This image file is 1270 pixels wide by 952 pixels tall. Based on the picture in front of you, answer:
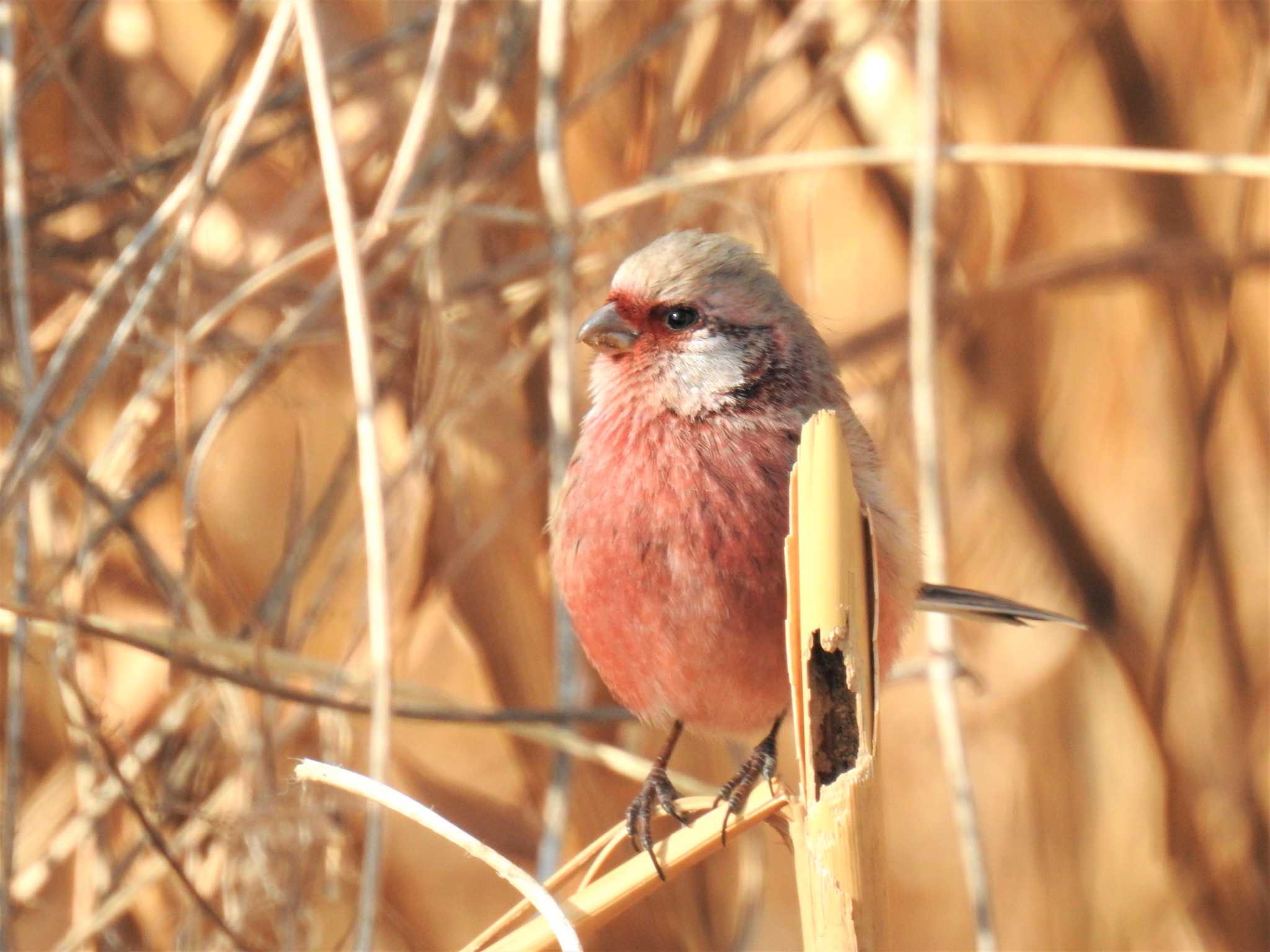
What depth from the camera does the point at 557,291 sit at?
250cm

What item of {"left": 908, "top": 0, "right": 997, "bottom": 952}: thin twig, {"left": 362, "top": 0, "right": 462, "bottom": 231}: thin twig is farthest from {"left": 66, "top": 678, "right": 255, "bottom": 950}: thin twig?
{"left": 908, "top": 0, "right": 997, "bottom": 952}: thin twig

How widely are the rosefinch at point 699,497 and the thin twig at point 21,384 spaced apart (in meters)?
0.84

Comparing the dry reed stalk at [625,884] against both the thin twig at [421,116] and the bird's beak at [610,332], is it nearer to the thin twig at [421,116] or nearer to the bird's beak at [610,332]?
the bird's beak at [610,332]

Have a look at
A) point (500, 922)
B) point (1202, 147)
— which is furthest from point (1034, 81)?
point (500, 922)

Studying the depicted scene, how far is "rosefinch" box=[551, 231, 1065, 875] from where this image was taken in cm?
184

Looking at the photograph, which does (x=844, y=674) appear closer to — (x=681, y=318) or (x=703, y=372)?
(x=703, y=372)

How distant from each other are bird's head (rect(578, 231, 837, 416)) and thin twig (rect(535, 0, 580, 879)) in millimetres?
356

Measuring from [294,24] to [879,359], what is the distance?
1.73 metres

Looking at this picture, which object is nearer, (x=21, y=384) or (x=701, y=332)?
(x=701, y=332)

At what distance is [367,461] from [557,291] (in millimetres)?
968

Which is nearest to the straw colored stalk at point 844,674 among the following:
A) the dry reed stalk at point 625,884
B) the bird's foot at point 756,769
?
the dry reed stalk at point 625,884

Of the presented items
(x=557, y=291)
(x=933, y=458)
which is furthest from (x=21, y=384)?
Answer: (x=933, y=458)

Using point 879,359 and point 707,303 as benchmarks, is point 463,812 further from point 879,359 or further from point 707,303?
point 707,303

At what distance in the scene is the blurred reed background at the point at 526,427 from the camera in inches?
103
